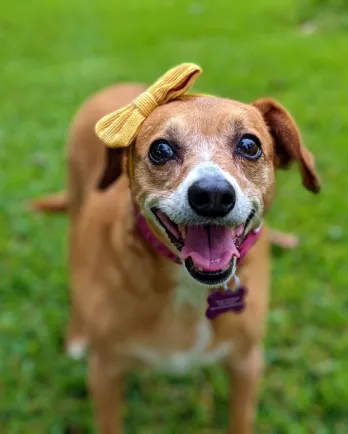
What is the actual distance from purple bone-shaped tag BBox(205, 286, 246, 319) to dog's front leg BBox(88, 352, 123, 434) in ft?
2.11

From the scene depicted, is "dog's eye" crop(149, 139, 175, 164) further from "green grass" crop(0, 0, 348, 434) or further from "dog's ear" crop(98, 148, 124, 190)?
"green grass" crop(0, 0, 348, 434)

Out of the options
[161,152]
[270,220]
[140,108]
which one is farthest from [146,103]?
[270,220]

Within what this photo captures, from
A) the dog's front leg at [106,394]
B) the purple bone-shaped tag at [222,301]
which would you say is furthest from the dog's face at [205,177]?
the dog's front leg at [106,394]

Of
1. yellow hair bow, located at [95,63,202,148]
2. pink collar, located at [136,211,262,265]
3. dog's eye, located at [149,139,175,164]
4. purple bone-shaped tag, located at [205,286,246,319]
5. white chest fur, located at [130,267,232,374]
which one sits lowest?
white chest fur, located at [130,267,232,374]

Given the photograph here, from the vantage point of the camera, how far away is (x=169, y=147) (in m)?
1.76

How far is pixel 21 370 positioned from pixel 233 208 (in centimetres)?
195

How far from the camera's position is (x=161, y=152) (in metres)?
1.77

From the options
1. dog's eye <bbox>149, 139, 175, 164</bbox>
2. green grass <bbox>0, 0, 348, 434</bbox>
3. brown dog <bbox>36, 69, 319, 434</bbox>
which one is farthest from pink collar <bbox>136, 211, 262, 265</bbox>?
green grass <bbox>0, 0, 348, 434</bbox>

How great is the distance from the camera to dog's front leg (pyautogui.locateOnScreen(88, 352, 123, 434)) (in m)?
2.49

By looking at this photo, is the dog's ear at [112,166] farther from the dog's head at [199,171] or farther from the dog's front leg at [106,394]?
the dog's front leg at [106,394]

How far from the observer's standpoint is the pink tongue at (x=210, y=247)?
168 cm

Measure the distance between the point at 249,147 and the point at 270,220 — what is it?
2406 mm

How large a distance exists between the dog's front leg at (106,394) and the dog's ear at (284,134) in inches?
43.6

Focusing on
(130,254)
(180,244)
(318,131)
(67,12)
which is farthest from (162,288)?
(67,12)
